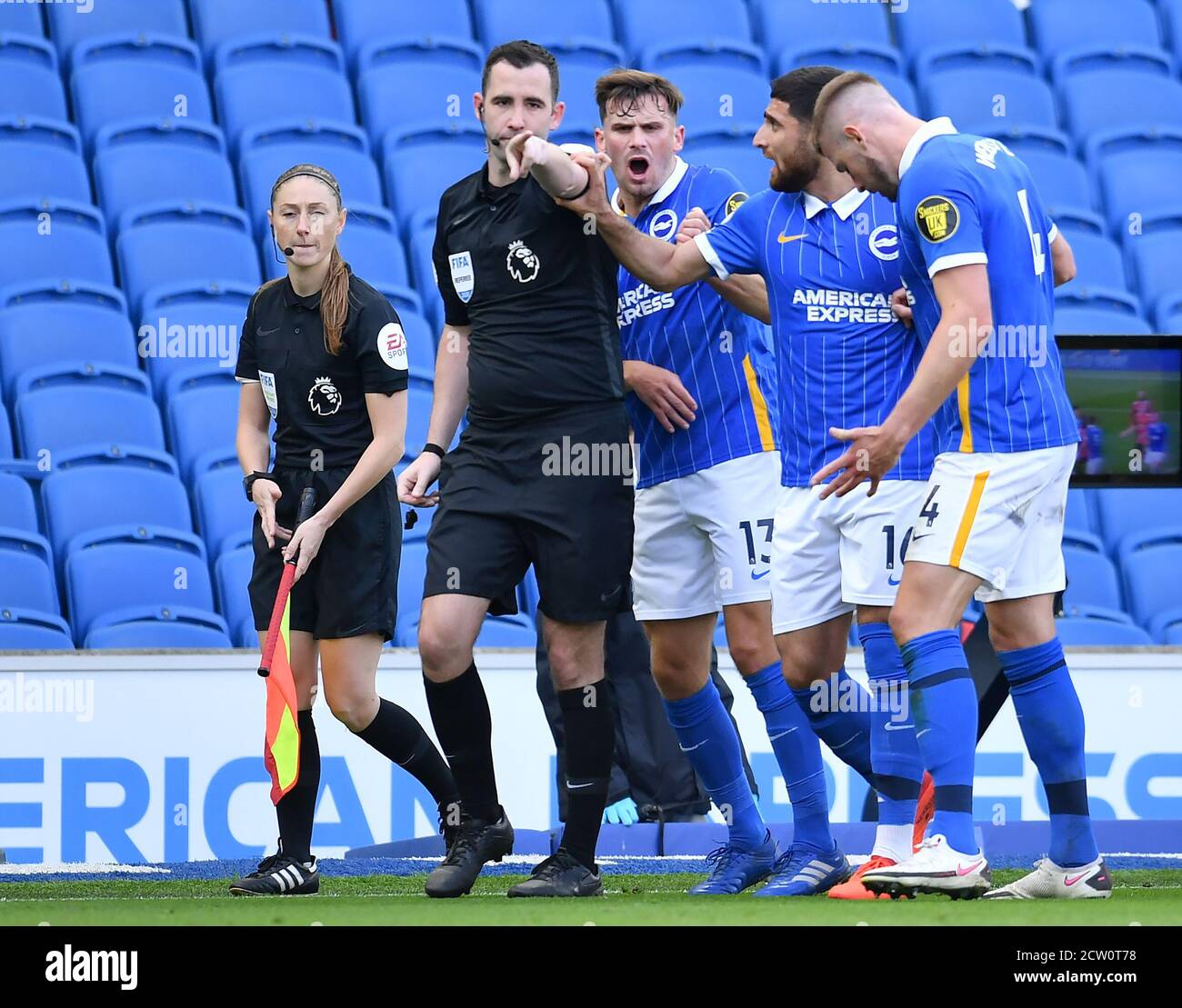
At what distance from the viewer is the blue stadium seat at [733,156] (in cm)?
884

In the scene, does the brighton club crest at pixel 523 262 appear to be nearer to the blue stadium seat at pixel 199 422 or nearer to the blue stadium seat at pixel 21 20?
the blue stadium seat at pixel 199 422

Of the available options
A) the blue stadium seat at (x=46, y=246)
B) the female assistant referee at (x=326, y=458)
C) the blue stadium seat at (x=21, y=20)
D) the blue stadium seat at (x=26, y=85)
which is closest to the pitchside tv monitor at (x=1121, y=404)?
the female assistant referee at (x=326, y=458)

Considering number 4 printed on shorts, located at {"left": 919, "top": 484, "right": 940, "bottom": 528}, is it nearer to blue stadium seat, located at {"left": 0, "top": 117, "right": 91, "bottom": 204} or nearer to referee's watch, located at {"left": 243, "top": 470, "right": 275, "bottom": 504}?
referee's watch, located at {"left": 243, "top": 470, "right": 275, "bottom": 504}

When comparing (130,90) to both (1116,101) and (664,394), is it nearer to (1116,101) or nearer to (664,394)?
(1116,101)

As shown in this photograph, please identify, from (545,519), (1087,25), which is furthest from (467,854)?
(1087,25)

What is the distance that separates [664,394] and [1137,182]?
6.09 m

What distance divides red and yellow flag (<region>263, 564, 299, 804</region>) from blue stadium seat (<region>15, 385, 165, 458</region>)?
10.5 ft

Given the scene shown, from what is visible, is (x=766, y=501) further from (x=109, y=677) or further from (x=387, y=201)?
(x=387, y=201)

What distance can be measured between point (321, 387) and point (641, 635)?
1923 millimetres

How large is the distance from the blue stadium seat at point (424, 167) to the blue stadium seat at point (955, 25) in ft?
9.42

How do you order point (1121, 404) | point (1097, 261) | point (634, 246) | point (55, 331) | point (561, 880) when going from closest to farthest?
1. point (561, 880)
2. point (634, 246)
3. point (1121, 404)
4. point (55, 331)
5. point (1097, 261)

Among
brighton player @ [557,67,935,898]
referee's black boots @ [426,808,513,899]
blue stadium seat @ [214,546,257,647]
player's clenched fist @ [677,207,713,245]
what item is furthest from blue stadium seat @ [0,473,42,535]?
brighton player @ [557,67,935,898]

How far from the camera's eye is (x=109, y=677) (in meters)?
6.07

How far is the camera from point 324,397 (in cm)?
478
